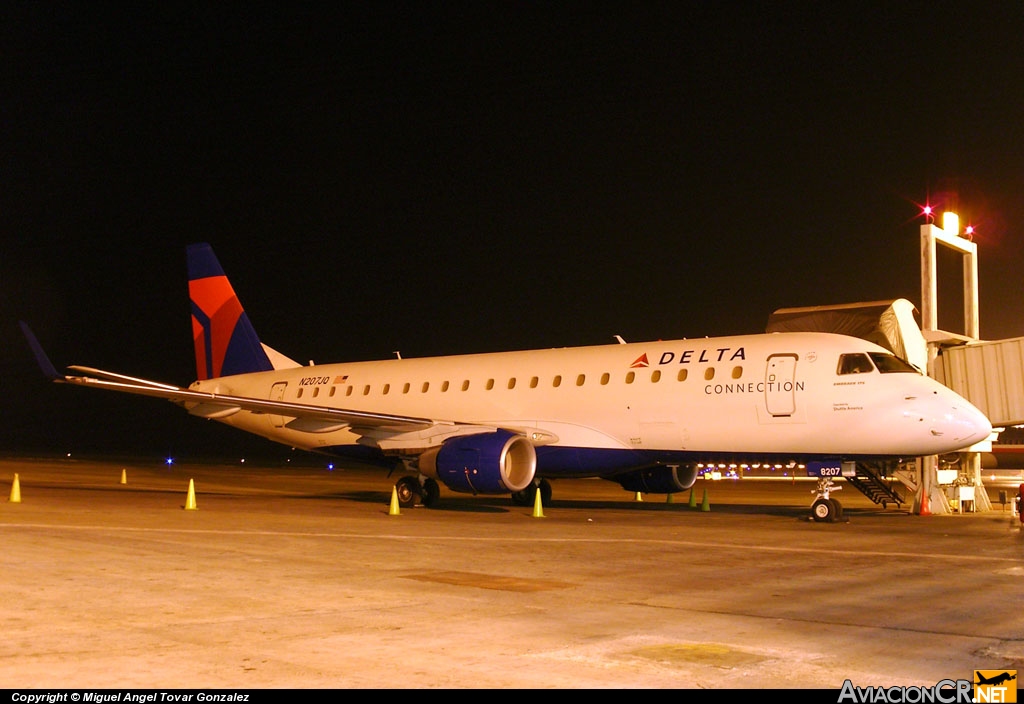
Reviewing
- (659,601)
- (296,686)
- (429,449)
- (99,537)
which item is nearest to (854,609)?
(659,601)

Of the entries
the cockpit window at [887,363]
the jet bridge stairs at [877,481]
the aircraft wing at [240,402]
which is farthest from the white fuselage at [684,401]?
the jet bridge stairs at [877,481]

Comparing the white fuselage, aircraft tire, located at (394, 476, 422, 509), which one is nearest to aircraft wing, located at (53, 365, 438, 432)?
the white fuselage

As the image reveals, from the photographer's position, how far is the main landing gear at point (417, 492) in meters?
23.4

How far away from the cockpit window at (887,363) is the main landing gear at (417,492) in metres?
9.79

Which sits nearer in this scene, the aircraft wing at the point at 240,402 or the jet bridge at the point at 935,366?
the aircraft wing at the point at 240,402

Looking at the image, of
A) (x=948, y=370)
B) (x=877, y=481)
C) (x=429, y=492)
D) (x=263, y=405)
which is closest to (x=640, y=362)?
(x=429, y=492)

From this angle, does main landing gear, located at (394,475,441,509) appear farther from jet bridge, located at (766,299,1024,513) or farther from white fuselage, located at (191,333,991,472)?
jet bridge, located at (766,299,1024,513)

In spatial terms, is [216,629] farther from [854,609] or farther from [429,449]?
[429,449]

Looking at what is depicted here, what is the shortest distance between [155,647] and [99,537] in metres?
7.78

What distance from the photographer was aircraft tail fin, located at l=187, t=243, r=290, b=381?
1177 inches

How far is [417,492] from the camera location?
23375 millimetres

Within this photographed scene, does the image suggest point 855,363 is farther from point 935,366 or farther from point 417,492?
point 417,492

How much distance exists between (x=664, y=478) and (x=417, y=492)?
5.69 meters

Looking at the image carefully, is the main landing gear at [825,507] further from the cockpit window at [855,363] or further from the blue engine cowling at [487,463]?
the blue engine cowling at [487,463]
